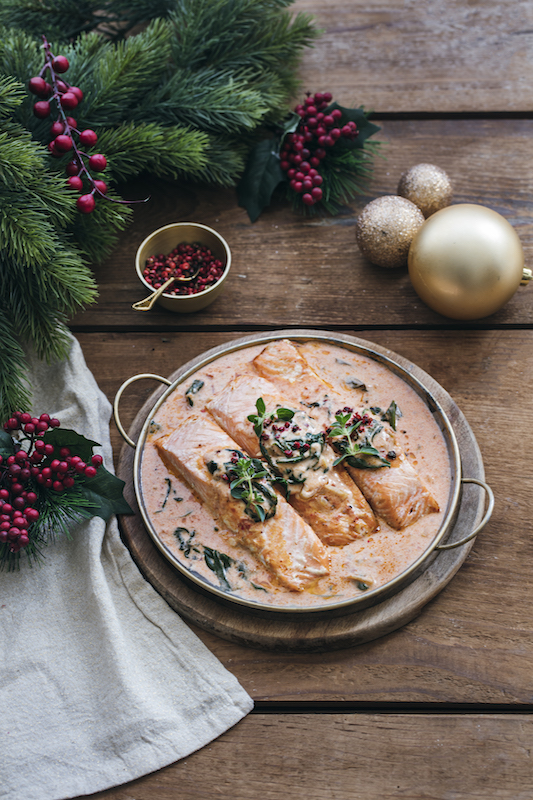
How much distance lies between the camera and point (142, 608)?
4.93ft

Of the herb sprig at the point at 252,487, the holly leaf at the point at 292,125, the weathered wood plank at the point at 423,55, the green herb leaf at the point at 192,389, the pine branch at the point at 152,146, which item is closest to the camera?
the herb sprig at the point at 252,487

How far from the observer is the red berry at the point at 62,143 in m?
1.59

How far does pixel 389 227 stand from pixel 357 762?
1.40m

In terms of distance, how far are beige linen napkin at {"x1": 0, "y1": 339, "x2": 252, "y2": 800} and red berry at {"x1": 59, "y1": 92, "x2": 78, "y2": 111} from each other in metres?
1.09

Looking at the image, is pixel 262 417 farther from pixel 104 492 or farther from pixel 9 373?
pixel 9 373

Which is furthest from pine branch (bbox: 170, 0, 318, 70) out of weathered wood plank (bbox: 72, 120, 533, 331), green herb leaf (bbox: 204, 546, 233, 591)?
green herb leaf (bbox: 204, 546, 233, 591)

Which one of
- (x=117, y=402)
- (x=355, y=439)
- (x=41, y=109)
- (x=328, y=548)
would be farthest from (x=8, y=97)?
(x=328, y=548)

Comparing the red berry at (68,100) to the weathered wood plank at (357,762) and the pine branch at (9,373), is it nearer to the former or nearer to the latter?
the pine branch at (9,373)

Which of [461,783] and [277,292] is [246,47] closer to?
[277,292]

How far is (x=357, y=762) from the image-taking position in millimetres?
1349

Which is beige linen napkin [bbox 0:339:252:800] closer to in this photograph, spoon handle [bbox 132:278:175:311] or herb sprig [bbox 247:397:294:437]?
herb sprig [bbox 247:397:294:437]

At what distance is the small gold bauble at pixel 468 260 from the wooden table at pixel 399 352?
145 millimetres

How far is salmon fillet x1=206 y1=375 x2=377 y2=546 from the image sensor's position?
1.46 metres

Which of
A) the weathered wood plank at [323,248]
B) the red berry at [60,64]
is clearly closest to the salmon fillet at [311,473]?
the weathered wood plank at [323,248]
